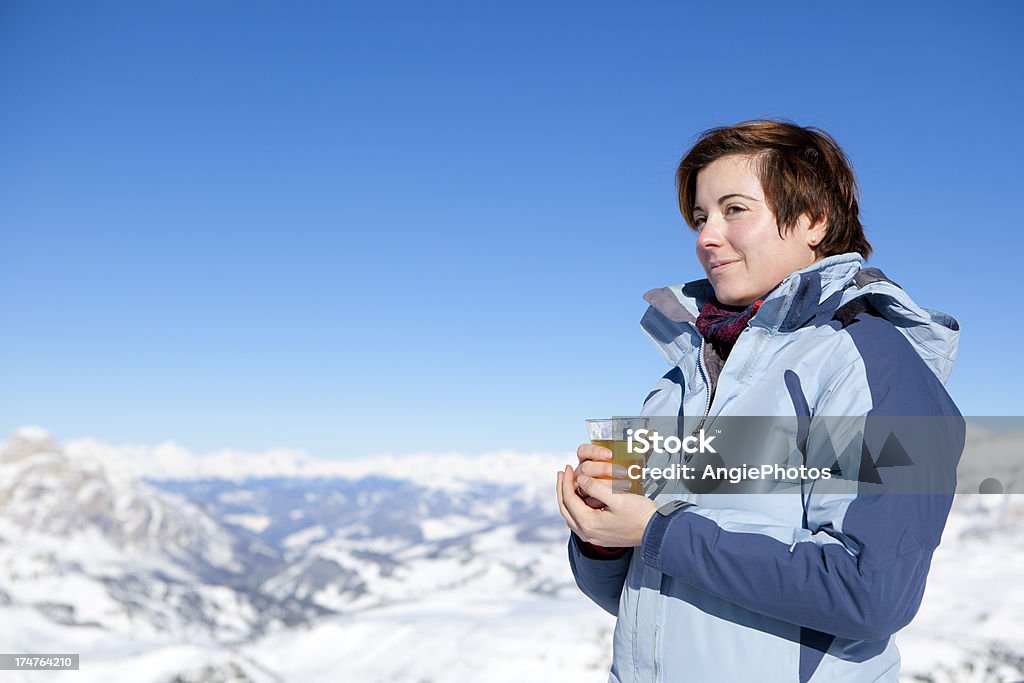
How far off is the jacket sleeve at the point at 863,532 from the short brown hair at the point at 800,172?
25.8 inches

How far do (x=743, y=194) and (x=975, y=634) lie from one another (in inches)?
3605

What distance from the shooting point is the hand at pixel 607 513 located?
267cm

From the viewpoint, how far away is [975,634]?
2992 inches

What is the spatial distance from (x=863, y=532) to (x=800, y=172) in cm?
147

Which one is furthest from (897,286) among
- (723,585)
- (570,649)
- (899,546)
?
(570,649)

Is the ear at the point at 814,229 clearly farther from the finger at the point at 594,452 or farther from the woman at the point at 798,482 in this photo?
the finger at the point at 594,452

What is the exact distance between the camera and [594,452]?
2.82m

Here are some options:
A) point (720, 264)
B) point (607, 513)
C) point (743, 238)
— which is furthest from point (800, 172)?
point (607, 513)

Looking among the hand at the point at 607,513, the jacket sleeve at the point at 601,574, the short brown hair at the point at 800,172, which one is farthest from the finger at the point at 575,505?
the short brown hair at the point at 800,172

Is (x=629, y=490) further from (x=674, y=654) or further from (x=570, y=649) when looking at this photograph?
(x=570, y=649)

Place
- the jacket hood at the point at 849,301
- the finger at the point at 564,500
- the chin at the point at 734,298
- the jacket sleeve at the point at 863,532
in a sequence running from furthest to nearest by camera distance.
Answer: the chin at the point at 734,298 < the finger at the point at 564,500 < the jacket hood at the point at 849,301 < the jacket sleeve at the point at 863,532

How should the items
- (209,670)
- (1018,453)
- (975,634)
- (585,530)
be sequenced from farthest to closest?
(209,670) → (975,634) → (1018,453) → (585,530)

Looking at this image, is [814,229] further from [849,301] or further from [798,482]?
[798,482]

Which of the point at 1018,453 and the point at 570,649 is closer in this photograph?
the point at 1018,453
